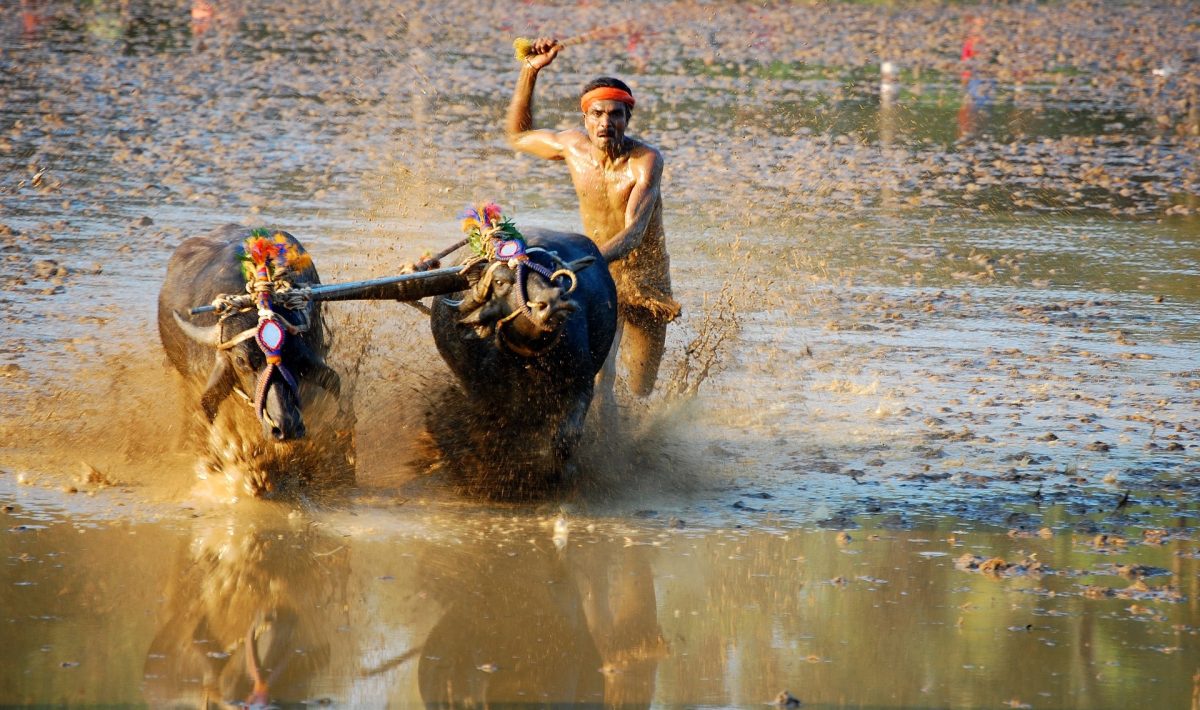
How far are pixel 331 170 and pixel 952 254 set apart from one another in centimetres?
538

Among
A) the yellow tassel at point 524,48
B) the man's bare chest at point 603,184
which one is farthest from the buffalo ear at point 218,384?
the yellow tassel at point 524,48

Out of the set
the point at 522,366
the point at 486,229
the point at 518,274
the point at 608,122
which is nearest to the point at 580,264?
the point at 518,274

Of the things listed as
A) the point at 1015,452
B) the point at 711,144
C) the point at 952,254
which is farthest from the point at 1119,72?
the point at 1015,452

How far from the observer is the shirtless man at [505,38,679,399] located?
7.25 meters

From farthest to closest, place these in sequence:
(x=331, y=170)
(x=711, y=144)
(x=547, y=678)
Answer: (x=711, y=144) < (x=331, y=170) < (x=547, y=678)

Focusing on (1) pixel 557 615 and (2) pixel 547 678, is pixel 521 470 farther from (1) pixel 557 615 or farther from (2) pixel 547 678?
(2) pixel 547 678

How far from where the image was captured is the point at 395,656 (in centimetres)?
523

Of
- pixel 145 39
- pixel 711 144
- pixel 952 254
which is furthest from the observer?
pixel 145 39

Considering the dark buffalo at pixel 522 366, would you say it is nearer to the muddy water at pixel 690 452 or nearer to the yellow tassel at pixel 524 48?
the muddy water at pixel 690 452

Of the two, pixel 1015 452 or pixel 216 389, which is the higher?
pixel 216 389

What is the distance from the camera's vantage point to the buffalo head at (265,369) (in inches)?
237

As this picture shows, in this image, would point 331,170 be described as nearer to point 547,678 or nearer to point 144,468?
point 144,468

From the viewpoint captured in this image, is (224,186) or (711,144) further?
(711,144)

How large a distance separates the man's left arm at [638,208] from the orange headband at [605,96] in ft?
0.89
